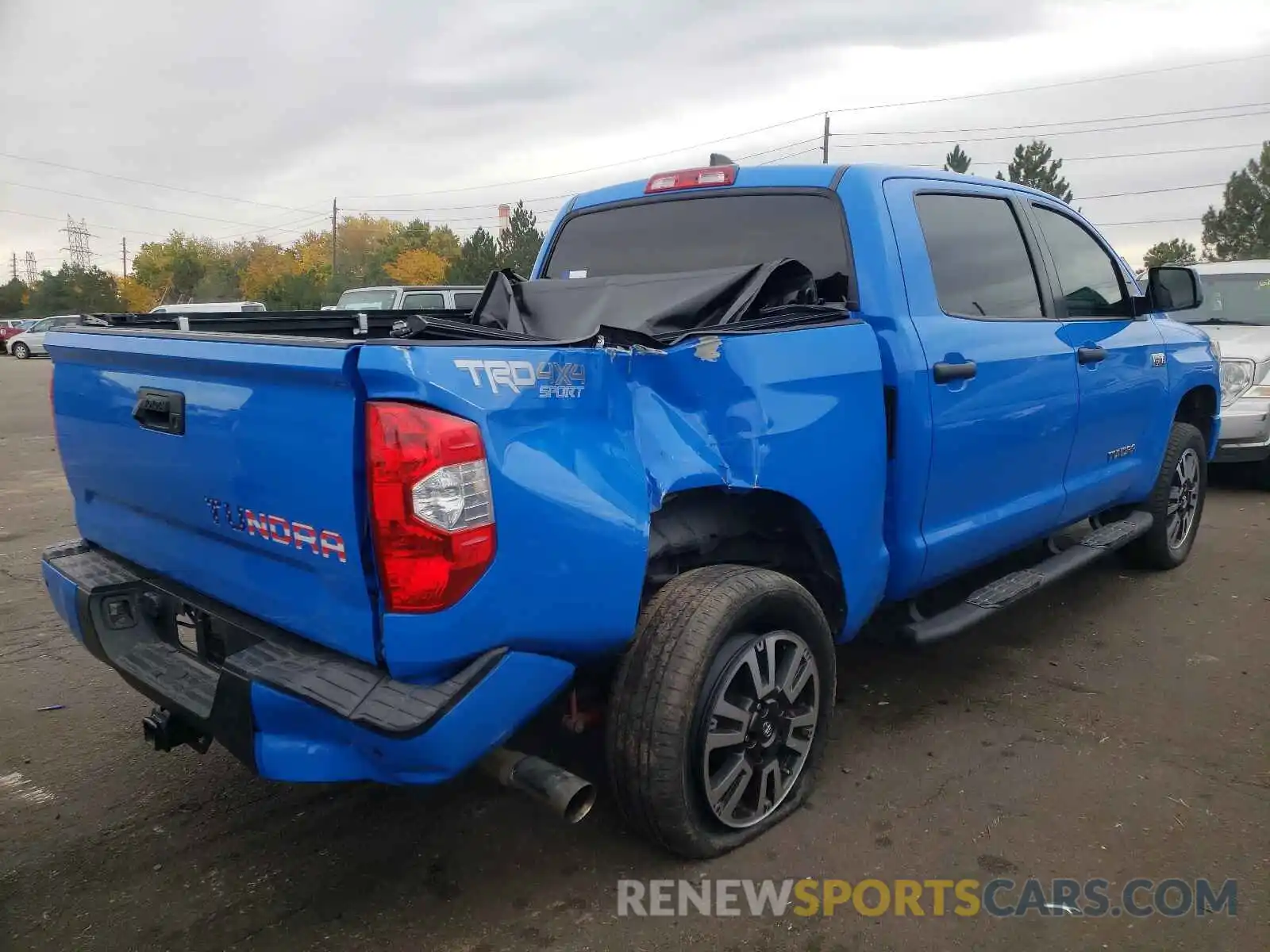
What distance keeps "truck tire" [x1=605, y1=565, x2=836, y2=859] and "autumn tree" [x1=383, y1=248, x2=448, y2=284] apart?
65018mm

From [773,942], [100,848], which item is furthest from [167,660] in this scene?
[773,942]

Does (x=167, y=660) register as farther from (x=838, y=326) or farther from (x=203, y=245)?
(x=203, y=245)

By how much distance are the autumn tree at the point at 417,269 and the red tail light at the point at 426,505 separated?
65487 mm

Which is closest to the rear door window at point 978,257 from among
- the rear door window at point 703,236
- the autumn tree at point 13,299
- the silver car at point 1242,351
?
the rear door window at point 703,236

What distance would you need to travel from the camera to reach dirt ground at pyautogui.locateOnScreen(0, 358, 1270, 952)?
2430 mm

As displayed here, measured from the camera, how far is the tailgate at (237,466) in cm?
208

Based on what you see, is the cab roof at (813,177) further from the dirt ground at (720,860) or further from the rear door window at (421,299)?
the rear door window at (421,299)

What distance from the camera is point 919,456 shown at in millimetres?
3150

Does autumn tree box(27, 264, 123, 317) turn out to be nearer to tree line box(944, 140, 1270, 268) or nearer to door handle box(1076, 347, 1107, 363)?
tree line box(944, 140, 1270, 268)

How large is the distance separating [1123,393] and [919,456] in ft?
6.33

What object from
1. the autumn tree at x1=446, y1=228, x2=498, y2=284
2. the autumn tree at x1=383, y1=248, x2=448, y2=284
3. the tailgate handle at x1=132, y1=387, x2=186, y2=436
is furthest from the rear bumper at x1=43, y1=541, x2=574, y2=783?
the autumn tree at x1=383, y1=248, x2=448, y2=284

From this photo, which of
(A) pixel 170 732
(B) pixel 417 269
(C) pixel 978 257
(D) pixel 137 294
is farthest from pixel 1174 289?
(D) pixel 137 294

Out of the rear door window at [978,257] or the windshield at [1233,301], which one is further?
the windshield at [1233,301]

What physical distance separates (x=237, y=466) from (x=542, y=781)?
1.07m
